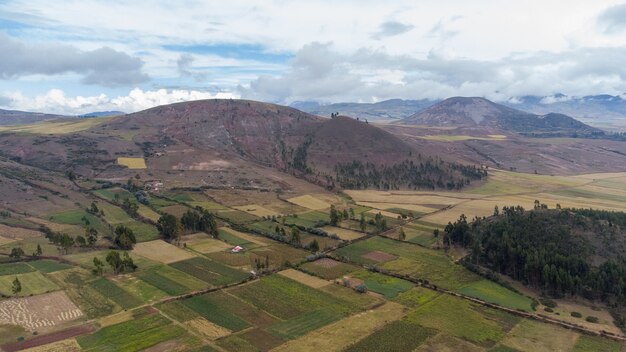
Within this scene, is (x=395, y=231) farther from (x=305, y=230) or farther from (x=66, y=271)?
(x=66, y=271)

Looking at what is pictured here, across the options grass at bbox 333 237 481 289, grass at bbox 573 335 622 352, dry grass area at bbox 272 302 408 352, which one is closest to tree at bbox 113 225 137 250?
grass at bbox 333 237 481 289

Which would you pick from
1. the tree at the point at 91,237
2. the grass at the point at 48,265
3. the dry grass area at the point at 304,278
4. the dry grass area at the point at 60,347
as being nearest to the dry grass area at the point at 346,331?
the dry grass area at the point at 304,278

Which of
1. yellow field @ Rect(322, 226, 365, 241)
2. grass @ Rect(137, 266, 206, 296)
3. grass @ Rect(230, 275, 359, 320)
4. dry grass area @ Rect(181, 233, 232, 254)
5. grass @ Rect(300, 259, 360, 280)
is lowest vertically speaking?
grass @ Rect(230, 275, 359, 320)

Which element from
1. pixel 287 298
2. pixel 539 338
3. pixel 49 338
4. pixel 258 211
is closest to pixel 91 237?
pixel 49 338

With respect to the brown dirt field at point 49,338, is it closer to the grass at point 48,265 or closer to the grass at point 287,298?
the grass at point 287,298

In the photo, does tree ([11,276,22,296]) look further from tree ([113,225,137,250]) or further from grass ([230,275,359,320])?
grass ([230,275,359,320])

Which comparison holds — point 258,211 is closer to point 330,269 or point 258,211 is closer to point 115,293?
point 330,269
